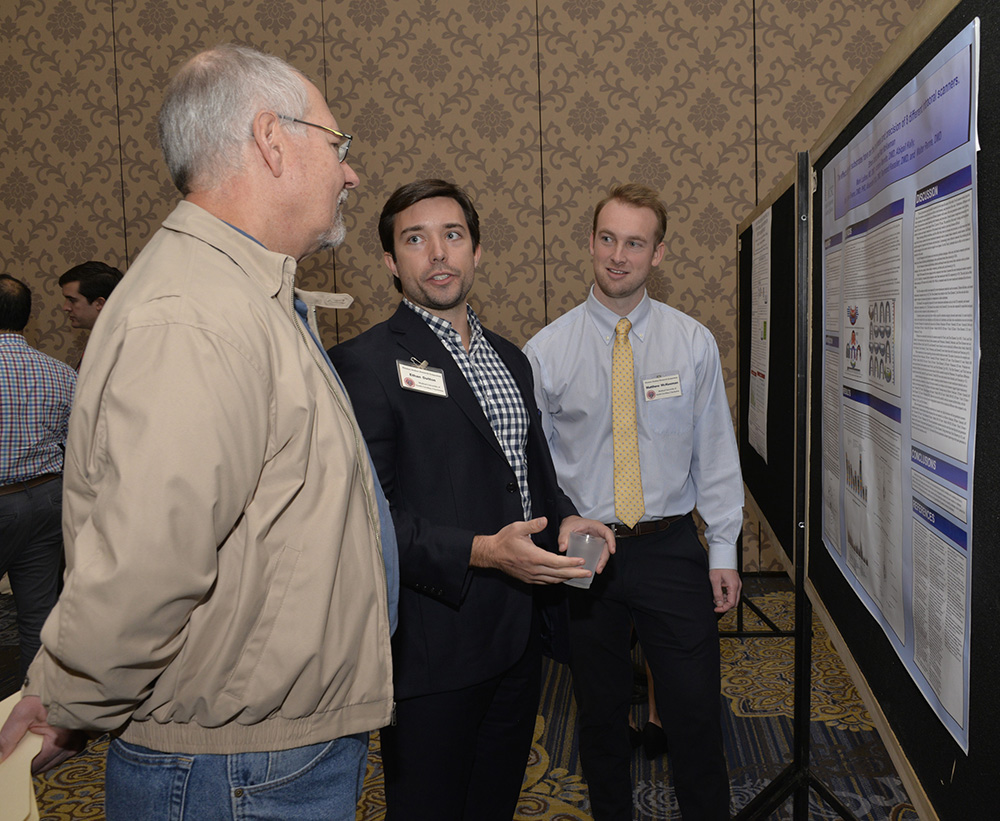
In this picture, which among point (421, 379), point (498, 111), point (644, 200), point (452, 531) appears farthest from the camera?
point (498, 111)

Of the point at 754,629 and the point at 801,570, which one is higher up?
the point at 801,570

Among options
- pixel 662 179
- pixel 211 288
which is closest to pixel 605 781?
pixel 211 288

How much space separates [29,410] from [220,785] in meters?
2.34

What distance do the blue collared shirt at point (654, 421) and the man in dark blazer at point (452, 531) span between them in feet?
1.39

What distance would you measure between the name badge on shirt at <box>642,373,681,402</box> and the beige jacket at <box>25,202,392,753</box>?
1.32 meters

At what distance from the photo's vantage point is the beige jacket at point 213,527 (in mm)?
837

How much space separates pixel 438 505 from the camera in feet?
5.30

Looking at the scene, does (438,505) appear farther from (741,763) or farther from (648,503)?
(741,763)

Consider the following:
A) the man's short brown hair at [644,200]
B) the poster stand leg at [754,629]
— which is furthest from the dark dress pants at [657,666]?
the poster stand leg at [754,629]

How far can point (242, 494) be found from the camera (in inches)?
35.3

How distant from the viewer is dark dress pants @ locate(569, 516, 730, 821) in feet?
6.53

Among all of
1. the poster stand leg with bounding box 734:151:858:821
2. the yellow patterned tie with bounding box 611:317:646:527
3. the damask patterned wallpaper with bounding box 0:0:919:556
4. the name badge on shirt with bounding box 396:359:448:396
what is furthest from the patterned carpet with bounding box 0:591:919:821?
the damask patterned wallpaper with bounding box 0:0:919:556

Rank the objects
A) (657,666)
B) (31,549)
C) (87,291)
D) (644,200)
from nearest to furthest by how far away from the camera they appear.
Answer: (657,666) < (644,200) < (31,549) < (87,291)

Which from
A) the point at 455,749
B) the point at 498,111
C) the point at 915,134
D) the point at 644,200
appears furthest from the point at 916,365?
the point at 498,111
